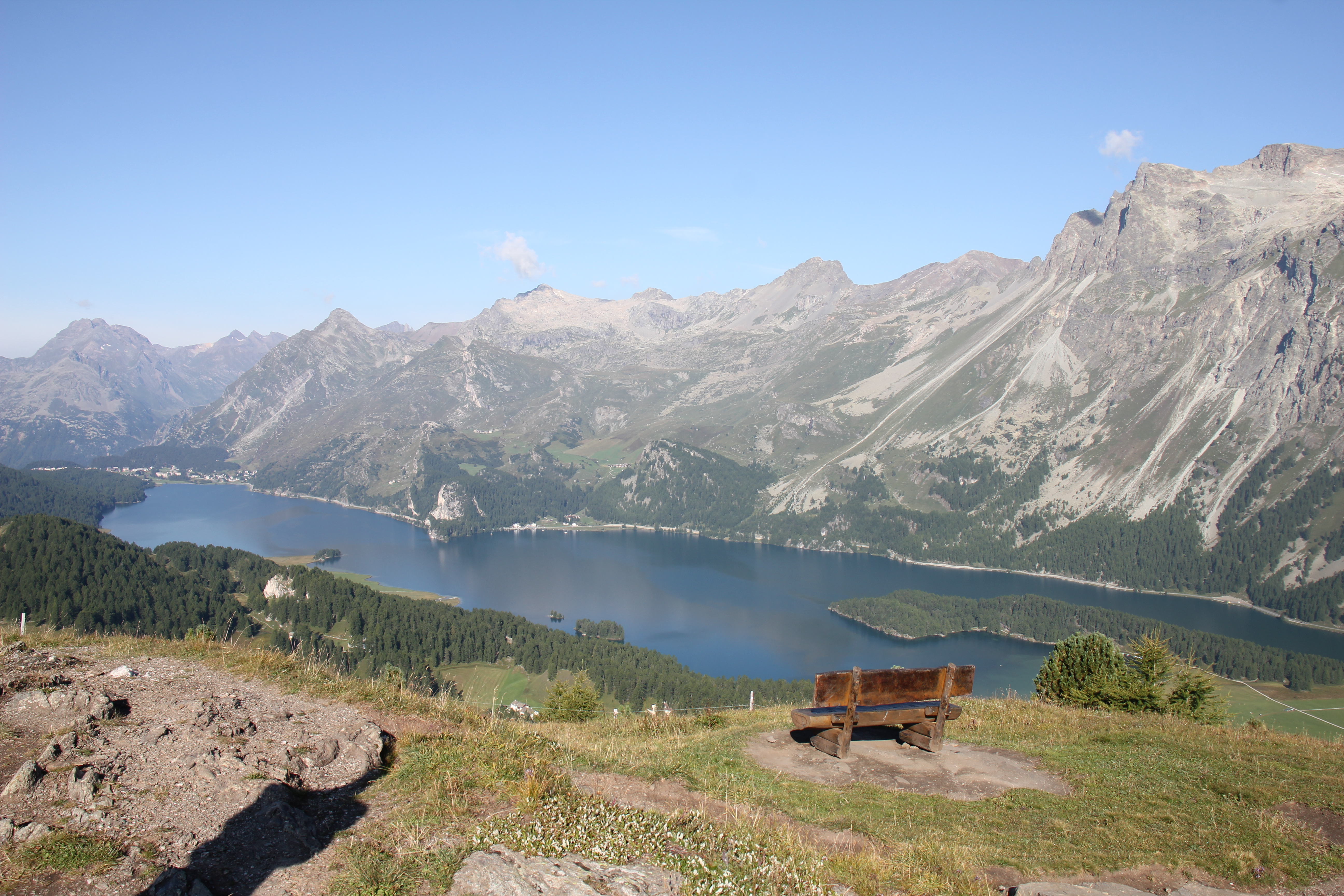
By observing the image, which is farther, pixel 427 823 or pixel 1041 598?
pixel 1041 598

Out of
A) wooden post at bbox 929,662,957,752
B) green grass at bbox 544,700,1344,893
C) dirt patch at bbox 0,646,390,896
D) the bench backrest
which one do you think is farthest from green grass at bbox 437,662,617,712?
dirt patch at bbox 0,646,390,896

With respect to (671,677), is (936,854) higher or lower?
higher

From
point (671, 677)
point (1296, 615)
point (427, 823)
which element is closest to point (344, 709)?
point (427, 823)

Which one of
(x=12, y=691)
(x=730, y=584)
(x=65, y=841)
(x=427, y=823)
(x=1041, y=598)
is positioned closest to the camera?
(x=65, y=841)

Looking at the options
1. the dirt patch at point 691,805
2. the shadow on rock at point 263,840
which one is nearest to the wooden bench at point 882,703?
the dirt patch at point 691,805

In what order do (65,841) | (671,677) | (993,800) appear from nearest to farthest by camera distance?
(65,841)
(993,800)
(671,677)

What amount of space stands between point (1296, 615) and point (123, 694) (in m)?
226

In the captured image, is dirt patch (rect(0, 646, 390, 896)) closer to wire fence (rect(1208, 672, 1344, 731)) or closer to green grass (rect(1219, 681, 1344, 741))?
green grass (rect(1219, 681, 1344, 741))

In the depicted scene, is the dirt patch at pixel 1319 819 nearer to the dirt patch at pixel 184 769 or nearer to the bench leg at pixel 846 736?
the bench leg at pixel 846 736

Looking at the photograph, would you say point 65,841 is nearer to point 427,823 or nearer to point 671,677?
point 427,823

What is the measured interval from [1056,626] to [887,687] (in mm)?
161578

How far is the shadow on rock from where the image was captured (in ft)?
22.6

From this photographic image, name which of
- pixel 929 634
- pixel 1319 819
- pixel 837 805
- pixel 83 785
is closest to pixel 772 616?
pixel 929 634

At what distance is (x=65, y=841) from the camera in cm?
717
